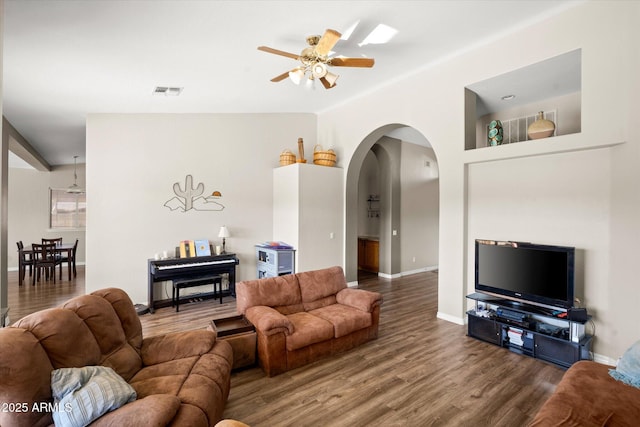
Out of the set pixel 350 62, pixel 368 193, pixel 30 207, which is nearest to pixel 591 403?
pixel 350 62

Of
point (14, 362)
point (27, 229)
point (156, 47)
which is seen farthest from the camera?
point (27, 229)

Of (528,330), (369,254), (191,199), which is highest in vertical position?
(191,199)

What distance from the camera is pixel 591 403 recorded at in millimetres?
1894

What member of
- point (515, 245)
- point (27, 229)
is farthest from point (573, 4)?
point (27, 229)

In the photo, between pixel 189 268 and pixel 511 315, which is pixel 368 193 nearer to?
pixel 189 268

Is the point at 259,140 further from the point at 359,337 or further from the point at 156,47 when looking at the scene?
the point at 359,337

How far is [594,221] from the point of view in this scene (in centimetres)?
331

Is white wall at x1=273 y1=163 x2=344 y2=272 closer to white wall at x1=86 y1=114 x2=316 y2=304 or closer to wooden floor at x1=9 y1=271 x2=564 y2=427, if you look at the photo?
white wall at x1=86 y1=114 x2=316 y2=304

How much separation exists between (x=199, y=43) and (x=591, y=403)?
4.47m

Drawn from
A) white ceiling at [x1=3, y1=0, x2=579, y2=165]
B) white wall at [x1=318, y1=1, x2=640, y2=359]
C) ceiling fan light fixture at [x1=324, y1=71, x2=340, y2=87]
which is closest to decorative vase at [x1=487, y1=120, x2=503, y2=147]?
white wall at [x1=318, y1=1, x2=640, y2=359]

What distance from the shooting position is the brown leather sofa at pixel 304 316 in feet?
9.70

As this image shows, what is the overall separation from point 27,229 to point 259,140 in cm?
765

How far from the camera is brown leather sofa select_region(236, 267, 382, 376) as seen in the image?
296 cm

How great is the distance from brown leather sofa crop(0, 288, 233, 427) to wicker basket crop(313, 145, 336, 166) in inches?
154
